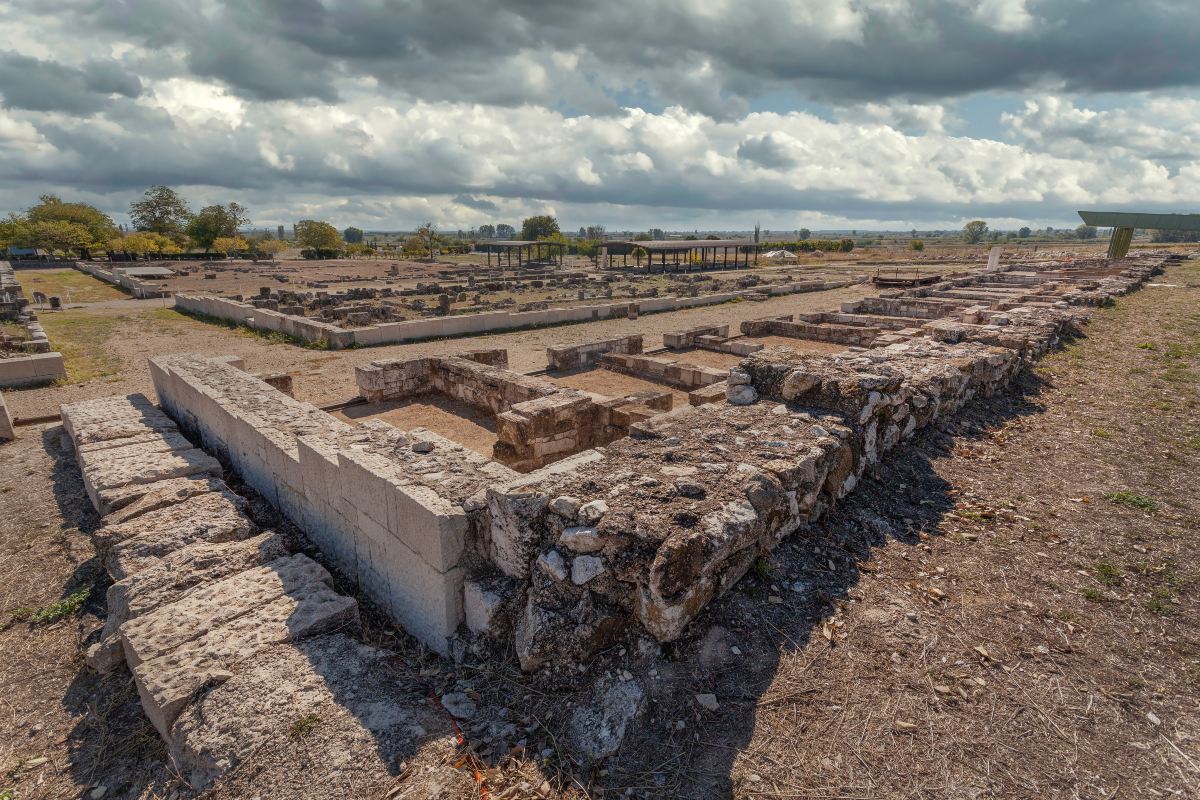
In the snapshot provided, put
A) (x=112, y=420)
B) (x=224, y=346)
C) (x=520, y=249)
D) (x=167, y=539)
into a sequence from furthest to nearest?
1. (x=520, y=249)
2. (x=224, y=346)
3. (x=112, y=420)
4. (x=167, y=539)

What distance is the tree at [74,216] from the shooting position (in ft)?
225

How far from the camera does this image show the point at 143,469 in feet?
21.1

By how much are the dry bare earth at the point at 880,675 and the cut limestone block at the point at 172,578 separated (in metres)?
0.28

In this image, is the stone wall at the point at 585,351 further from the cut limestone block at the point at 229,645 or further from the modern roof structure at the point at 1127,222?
the modern roof structure at the point at 1127,222

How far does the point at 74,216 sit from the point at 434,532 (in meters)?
95.7

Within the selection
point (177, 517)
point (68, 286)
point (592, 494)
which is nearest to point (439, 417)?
point (177, 517)

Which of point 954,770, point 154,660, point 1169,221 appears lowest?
point 154,660

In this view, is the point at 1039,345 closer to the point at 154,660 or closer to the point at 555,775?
the point at 555,775

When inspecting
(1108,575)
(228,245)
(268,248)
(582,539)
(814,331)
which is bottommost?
(814,331)

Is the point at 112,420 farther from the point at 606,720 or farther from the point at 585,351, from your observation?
the point at 585,351

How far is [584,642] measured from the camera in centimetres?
338

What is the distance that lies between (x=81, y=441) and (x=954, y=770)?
9.84 m

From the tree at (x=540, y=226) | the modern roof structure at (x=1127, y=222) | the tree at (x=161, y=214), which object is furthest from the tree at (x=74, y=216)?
the modern roof structure at (x=1127, y=222)

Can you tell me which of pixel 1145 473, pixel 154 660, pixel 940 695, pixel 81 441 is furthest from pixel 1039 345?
pixel 81 441
